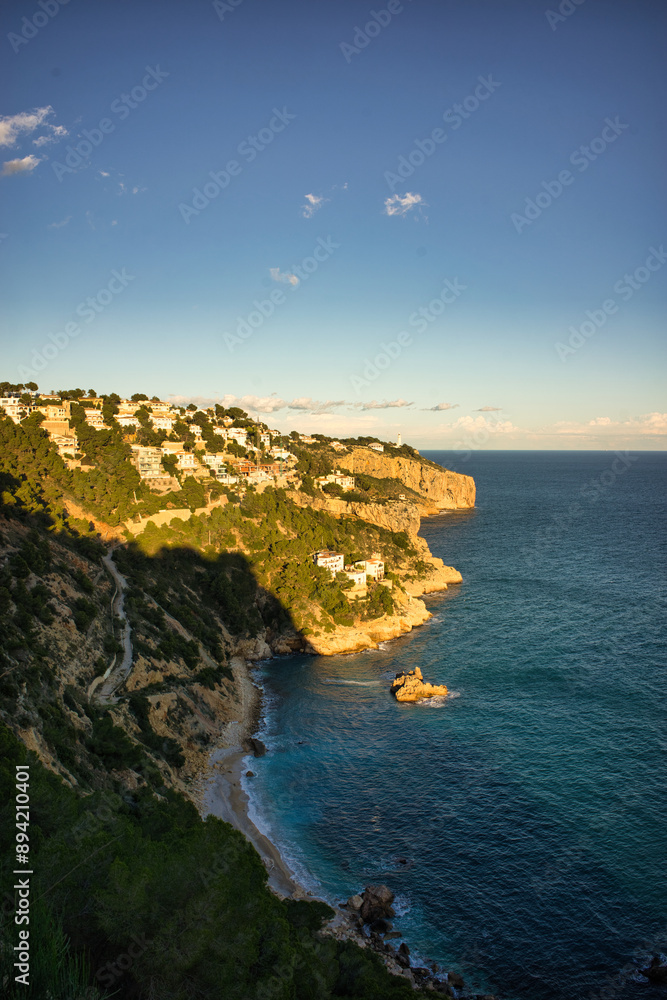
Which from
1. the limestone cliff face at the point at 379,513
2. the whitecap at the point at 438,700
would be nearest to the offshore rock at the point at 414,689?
the whitecap at the point at 438,700

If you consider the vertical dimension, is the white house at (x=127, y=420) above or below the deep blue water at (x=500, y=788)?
above

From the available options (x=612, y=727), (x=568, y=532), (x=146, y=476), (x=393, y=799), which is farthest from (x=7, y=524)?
(x=568, y=532)

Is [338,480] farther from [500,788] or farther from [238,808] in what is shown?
[238,808]

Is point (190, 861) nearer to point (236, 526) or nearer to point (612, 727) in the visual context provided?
point (612, 727)

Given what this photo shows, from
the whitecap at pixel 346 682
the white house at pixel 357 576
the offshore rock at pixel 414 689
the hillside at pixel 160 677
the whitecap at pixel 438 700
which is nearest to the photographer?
the hillside at pixel 160 677

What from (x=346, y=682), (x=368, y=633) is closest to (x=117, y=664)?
(x=346, y=682)

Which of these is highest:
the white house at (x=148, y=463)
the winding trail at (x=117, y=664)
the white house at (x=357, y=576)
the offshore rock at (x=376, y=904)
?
the white house at (x=148, y=463)

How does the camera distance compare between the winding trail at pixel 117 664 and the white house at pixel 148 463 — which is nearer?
the winding trail at pixel 117 664

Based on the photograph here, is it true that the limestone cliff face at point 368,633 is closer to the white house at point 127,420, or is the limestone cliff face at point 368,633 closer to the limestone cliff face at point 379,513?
the limestone cliff face at point 379,513
